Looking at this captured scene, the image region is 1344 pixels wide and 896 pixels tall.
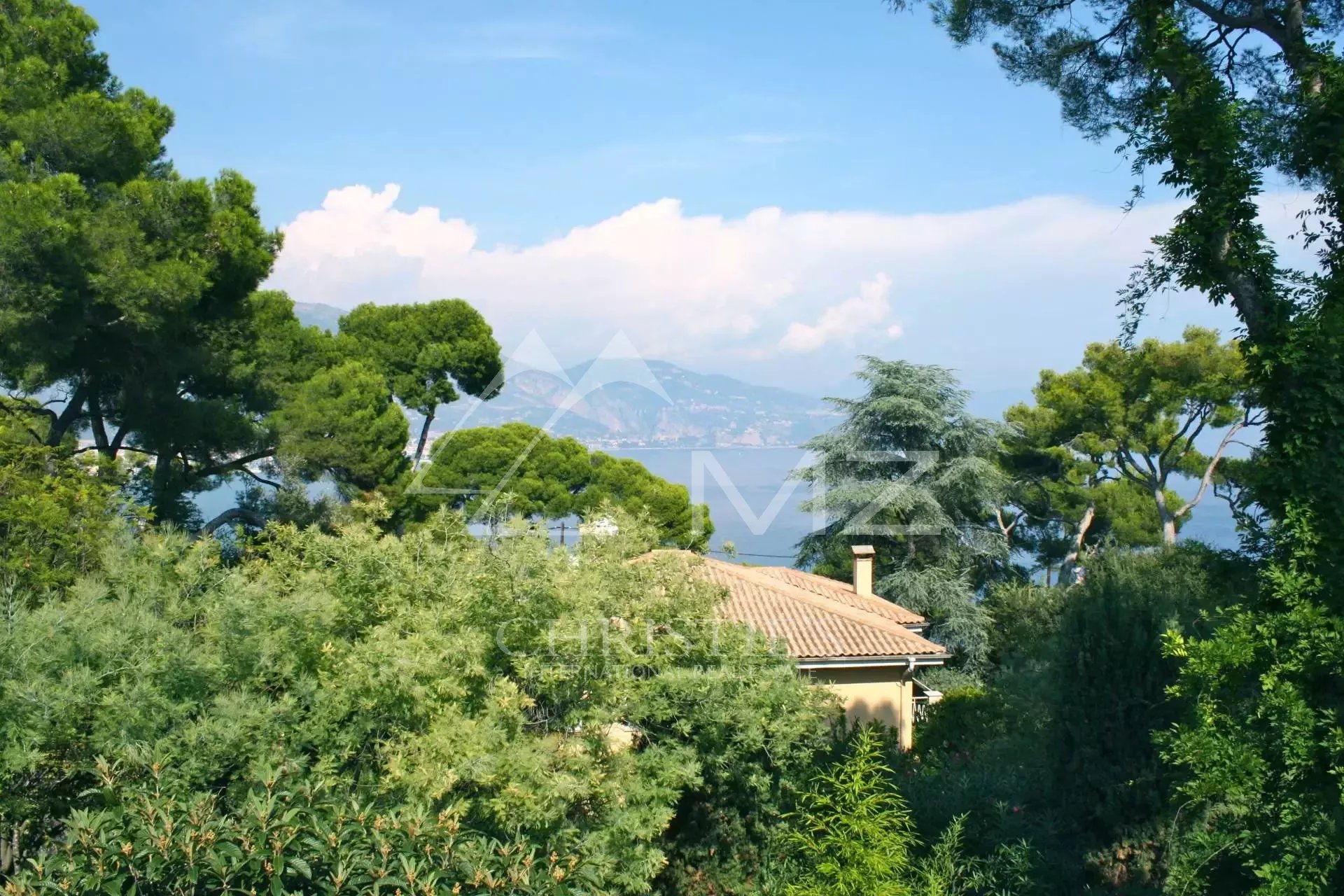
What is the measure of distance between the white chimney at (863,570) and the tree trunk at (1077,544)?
10753 mm

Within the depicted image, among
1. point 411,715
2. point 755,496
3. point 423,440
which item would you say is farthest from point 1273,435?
point 423,440

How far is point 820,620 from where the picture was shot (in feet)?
57.4

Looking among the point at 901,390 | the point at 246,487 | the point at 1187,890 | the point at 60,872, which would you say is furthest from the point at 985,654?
the point at 60,872

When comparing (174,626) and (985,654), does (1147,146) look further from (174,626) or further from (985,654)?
(985,654)

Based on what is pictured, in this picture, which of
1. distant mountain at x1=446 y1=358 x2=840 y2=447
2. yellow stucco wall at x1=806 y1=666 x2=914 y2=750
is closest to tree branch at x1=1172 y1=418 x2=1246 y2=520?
distant mountain at x1=446 y1=358 x2=840 y2=447

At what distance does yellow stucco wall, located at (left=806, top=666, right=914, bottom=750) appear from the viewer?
16547 millimetres

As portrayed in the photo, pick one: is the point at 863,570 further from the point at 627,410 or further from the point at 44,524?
the point at 44,524

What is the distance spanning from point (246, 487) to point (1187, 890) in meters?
15.8

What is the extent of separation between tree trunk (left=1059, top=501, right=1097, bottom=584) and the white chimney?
10.8 meters

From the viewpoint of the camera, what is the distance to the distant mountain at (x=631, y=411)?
1717cm

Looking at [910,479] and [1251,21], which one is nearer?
[1251,21]

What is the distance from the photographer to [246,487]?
17.6m

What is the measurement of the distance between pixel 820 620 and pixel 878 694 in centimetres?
156

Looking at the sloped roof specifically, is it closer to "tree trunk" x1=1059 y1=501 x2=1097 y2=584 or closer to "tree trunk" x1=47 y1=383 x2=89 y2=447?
"tree trunk" x1=47 y1=383 x2=89 y2=447
